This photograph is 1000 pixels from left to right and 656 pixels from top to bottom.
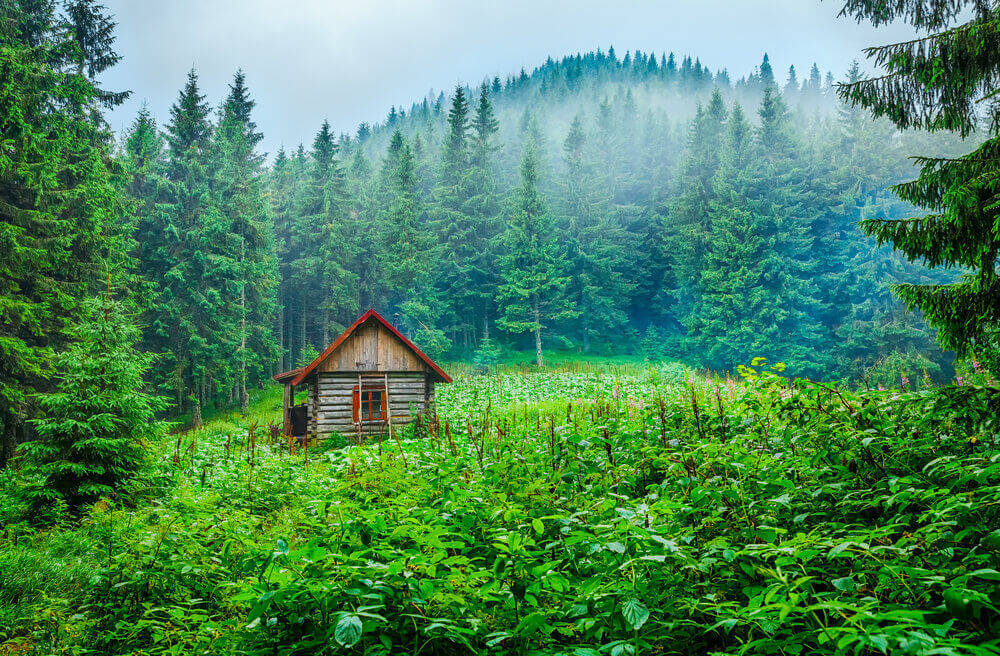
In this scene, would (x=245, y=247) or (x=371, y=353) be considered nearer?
(x=371, y=353)

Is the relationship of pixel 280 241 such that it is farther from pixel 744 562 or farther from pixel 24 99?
pixel 744 562

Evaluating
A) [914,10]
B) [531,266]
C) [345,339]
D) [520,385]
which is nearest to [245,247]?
[345,339]

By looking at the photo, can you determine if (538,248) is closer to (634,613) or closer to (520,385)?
(520,385)

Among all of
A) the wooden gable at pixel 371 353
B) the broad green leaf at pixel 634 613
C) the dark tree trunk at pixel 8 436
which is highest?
the wooden gable at pixel 371 353

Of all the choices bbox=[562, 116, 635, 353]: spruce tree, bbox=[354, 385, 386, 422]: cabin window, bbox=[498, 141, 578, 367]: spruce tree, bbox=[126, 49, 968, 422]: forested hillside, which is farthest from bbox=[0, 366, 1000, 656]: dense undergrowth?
bbox=[562, 116, 635, 353]: spruce tree

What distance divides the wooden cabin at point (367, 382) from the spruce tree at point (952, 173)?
44.5ft

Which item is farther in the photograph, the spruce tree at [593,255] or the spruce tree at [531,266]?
the spruce tree at [593,255]

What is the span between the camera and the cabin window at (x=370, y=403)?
16797mm

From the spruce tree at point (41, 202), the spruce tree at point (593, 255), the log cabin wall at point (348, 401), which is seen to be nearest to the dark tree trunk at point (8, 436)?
the spruce tree at point (41, 202)

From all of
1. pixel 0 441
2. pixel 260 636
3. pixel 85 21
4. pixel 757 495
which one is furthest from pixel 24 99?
pixel 757 495

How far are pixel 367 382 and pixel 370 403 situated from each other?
709 millimetres

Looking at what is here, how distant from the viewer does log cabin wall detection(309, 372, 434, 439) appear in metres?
16.6

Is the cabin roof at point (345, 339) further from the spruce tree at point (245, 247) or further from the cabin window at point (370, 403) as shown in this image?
the spruce tree at point (245, 247)

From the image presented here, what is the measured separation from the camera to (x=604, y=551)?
234 centimetres
